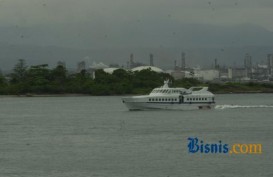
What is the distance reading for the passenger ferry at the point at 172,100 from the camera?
10812cm

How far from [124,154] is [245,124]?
31.9 metres

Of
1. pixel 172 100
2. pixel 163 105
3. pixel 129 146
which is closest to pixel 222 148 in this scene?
pixel 129 146

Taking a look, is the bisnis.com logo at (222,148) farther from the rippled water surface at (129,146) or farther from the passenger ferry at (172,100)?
the passenger ferry at (172,100)

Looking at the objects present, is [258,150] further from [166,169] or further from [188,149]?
[166,169]

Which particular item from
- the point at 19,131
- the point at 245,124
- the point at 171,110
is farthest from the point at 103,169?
the point at 171,110

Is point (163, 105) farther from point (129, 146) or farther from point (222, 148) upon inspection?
point (222, 148)

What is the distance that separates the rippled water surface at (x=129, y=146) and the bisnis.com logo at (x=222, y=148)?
0.71 metres

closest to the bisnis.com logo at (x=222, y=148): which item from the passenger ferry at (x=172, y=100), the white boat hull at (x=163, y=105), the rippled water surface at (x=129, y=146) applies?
the rippled water surface at (x=129, y=146)

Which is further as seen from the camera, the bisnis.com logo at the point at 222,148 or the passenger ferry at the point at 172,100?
the passenger ferry at the point at 172,100

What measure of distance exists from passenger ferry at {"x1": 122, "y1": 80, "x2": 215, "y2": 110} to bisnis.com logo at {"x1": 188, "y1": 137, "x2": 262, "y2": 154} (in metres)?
44.9

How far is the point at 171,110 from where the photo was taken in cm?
10838

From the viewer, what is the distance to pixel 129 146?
204 feet

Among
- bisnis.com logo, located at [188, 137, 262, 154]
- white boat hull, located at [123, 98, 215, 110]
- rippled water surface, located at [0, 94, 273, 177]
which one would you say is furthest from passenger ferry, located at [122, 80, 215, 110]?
bisnis.com logo, located at [188, 137, 262, 154]

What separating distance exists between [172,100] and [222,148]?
1992 inches
